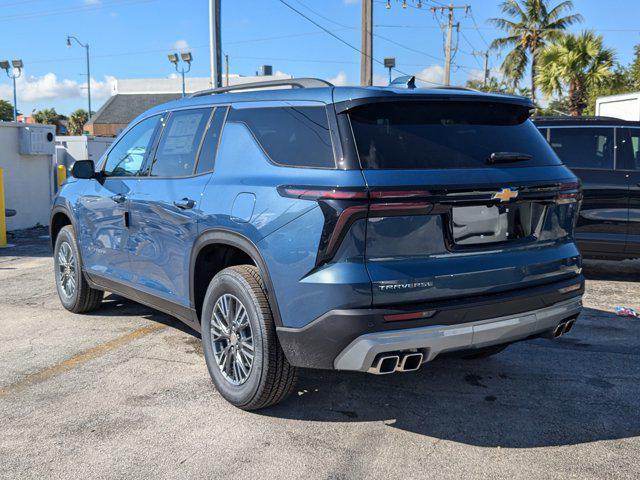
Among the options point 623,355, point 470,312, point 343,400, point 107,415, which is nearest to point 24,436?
point 107,415

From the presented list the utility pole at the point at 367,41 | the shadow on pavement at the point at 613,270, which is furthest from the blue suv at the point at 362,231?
the utility pole at the point at 367,41

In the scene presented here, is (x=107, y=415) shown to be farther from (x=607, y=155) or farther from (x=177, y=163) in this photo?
(x=607, y=155)

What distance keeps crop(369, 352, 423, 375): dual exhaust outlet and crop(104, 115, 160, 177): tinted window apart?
2.73 m

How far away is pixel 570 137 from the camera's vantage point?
25.5 feet

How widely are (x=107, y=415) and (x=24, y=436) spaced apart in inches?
17.8

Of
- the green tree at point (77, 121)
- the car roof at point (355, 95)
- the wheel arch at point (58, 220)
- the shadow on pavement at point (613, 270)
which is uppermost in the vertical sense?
the green tree at point (77, 121)

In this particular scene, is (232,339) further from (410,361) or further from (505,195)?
(505,195)

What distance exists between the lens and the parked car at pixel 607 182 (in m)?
7.43

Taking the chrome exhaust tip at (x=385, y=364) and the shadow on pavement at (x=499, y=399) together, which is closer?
the chrome exhaust tip at (x=385, y=364)

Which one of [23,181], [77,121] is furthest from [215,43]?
[77,121]

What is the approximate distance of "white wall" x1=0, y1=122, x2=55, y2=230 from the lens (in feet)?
40.6

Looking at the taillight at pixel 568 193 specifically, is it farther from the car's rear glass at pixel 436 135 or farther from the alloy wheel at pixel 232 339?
the alloy wheel at pixel 232 339

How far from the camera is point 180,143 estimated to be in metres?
4.50

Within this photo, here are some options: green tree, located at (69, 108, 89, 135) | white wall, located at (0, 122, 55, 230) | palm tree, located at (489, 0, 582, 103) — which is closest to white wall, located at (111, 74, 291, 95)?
green tree, located at (69, 108, 89, 135)
